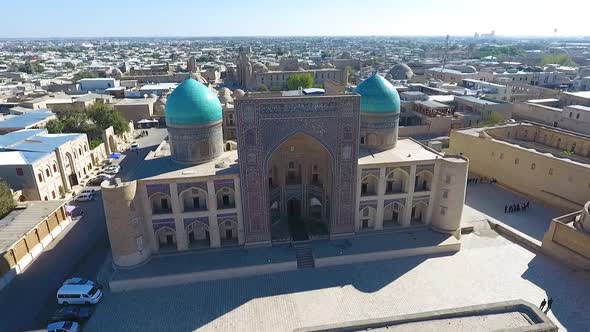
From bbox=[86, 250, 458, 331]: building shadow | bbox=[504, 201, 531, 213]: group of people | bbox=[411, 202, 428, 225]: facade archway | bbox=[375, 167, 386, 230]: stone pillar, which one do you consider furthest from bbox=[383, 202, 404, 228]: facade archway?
bbox=[504, 201, 531, 213]: group of people


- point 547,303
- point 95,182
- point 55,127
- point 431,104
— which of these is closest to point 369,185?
point 547,303

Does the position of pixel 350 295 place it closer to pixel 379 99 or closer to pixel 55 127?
pixel 379 99

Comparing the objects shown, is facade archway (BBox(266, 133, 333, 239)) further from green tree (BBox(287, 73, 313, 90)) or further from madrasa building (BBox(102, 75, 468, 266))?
green tree (BBox(287, 73, 313, 90))

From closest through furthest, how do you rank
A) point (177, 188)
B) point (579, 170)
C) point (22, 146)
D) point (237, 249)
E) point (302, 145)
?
1. point (177, 188)
2. point (237, 249)
3. point (302, 145)
4. point (579, 170)
5. point (22, 146)

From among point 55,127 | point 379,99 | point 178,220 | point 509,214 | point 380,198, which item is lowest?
point 509,214

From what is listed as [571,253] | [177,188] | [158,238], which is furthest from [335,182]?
[571,253]

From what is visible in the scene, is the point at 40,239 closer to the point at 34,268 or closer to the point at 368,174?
the point at 34,268

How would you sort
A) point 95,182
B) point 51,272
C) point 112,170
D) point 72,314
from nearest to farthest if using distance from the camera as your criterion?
1. point 72,314
2. point 51,272
3. point 95,182
4. point 112,170
